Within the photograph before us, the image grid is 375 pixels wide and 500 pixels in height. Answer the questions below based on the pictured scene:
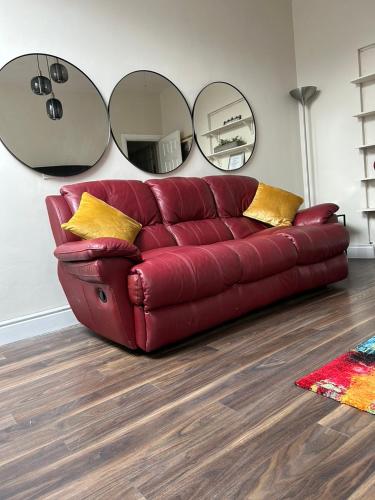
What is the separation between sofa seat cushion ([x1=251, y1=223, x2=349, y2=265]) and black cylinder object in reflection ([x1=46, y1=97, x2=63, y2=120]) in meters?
1.58

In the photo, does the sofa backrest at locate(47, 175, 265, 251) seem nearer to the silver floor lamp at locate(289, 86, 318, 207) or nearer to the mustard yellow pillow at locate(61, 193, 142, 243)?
the mustard yellow pillow at locate(61, 193, 142, 243)

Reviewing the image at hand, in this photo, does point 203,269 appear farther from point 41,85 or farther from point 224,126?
point 224,126

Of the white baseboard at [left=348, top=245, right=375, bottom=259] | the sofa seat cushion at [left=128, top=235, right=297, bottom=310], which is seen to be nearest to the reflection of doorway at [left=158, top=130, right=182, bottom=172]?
the sofa seat cushion at [left=128, top=235, right=297, bottom=310]

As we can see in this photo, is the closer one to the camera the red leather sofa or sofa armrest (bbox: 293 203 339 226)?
the red leather sofa

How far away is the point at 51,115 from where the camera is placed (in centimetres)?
262

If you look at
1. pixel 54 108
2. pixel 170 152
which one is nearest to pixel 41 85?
pixel 54 108

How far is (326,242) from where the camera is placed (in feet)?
8.43

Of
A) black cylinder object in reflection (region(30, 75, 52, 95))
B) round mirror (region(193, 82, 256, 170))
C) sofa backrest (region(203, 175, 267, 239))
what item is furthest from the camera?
round mirror (region(193, 82, 256, 170))

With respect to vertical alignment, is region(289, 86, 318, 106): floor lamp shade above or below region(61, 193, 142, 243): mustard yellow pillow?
above

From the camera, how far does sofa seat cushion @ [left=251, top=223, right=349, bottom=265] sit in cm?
244

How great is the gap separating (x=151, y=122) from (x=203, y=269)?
171cm

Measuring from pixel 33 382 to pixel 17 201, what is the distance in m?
1.26

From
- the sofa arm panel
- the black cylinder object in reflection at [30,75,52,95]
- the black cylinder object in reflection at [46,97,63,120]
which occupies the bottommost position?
the sofa arm panel

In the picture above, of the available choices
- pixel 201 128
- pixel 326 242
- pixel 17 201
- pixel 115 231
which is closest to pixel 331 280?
pixel 326 242
